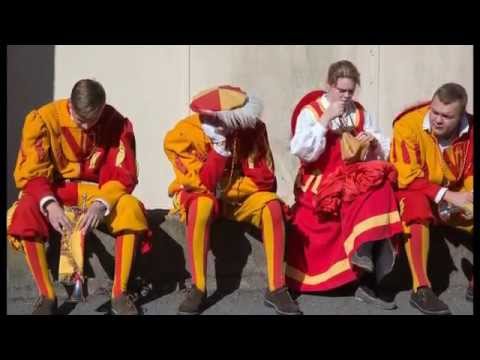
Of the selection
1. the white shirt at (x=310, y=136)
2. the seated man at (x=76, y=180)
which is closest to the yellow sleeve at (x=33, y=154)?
the seated man at (x=76, y=180)

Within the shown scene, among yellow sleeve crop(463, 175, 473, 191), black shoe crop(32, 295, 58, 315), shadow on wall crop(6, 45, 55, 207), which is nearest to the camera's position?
black shoe crop(32, 295, 58, 315)

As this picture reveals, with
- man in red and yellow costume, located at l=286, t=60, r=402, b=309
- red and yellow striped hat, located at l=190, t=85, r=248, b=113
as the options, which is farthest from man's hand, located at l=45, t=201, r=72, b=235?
man in red and yellow costume, located at l=286, t=60, r=402, b=309

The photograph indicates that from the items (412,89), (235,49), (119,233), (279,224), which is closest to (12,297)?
(119,233)

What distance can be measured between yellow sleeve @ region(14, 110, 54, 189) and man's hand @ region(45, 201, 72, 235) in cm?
24

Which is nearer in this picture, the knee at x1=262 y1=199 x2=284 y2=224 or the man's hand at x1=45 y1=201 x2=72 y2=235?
the man's hand at x1=45 y1=201 x2=72 y2=235

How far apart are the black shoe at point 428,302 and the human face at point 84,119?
1825 millimetres

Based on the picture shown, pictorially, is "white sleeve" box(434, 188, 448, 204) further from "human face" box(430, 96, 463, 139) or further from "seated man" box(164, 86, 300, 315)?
"seated man" box(164, 86, 300, 315)

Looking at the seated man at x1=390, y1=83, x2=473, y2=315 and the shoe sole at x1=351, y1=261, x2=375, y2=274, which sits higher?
the seated man at x1=390, y1=83, x2=473, y2=315

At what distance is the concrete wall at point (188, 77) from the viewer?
6.20 meters

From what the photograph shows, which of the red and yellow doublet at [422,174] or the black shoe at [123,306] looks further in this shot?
the red and yellow doublet at [422,174]

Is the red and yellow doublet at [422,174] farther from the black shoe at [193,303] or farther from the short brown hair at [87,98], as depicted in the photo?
the short brown hair at [87,98]

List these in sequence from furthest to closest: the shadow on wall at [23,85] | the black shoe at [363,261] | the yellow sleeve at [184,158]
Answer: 1. the shadow on wall at [23,85]
2. the yellow sleeve at [184,158]
3. the black shoe at [363,261]

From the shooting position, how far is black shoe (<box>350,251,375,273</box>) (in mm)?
4301

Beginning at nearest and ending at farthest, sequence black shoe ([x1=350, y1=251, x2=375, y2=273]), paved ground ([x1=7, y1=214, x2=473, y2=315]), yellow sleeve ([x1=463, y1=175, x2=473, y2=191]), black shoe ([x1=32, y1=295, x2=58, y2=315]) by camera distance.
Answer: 1. black shoe ([x1=32, y1=295, x2=58, y2=315])
2. black shoe ([x1=350, y1=251, x2=375, y2=273])
3. paved ground ([x1=7, y1=214, x2=473, y2=315])
4. yellow sleeve ([x1=463, y1=175, x2=473, y2=191])
